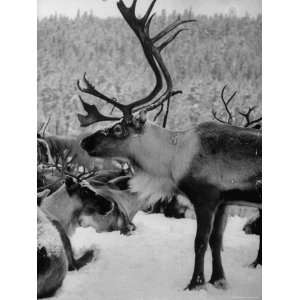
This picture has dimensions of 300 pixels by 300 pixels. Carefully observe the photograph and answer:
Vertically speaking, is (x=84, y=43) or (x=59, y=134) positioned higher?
(x=84, y=43)

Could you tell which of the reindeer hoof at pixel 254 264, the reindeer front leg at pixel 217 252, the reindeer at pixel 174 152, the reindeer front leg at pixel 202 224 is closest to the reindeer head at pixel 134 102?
the reindeer at pixel 174 152

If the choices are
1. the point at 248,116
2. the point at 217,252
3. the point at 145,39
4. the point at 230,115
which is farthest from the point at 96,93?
the point at 217,252

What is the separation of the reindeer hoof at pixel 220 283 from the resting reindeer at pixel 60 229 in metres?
0.71

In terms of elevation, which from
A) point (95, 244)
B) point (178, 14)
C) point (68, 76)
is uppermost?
point (178, 14)

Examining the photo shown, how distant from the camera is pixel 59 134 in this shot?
345 cm

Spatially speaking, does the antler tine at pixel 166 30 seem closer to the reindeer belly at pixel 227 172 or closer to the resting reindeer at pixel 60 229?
the reindeer belly at pixel 227 172

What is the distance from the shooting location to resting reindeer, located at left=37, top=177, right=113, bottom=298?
3.39 m

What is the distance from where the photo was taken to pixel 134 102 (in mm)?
3436

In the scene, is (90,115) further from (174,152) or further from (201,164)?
(201,164)

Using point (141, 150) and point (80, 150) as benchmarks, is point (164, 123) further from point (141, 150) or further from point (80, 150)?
point (80, 150)

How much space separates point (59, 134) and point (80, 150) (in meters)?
0.15

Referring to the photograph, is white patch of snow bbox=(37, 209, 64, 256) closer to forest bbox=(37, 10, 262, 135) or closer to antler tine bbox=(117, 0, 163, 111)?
forest bbox=(37, 10, 262, 135)

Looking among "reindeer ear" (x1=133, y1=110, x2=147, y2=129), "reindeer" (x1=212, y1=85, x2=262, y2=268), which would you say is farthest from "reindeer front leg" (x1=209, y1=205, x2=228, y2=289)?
"reindeer ear" (x1=133, y1=110, x2=147, y2=129)
